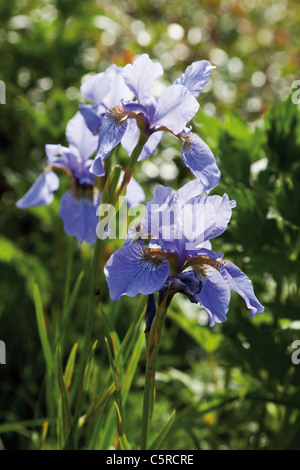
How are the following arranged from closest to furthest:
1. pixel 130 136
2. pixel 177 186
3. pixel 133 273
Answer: pixel 133 273, pixel 130 136, pixel 177 186

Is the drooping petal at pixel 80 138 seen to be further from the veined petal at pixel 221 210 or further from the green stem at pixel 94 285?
the veined petal at pixel 221 210

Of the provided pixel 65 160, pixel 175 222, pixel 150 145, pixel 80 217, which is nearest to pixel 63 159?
pixel 65 160

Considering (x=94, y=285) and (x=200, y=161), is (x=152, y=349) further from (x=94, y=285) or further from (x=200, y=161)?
(x=200, y=161)

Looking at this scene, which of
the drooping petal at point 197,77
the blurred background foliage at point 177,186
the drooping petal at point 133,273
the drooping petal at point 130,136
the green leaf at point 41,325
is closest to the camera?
the drooping petal at point 133,273

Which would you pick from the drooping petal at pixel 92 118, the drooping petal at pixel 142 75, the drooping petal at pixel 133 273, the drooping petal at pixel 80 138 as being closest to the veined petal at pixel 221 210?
the drooping petal at pixel 133 273

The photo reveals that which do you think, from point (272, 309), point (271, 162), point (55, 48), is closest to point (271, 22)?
point (55, 48)

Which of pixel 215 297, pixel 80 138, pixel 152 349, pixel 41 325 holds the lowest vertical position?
pixel 41 325

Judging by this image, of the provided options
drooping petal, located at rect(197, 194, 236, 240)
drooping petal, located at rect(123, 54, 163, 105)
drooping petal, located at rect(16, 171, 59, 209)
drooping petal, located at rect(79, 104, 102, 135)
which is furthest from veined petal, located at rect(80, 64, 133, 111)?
drooping petal, located at rect(197, 194, 236, 240)
